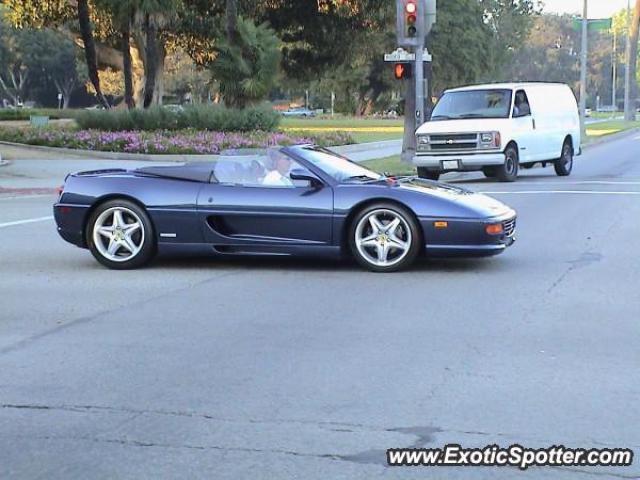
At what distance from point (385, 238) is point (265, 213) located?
4.07 feet

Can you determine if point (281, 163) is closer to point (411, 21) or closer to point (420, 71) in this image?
point (411, 21)

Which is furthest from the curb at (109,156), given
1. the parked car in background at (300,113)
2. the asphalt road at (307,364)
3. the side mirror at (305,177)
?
the parked car in background at (300,113)

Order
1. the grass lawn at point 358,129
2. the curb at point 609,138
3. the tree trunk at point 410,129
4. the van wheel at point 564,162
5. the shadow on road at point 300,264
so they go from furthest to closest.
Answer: the grass lawn at point 358,129 < the curb at point 609,138 < the tree trunk at point 410,129 < the van wheel at point 564,162 < the shadow on road at point 300,264

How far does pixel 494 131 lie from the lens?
2031cm

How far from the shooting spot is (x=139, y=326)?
742cm

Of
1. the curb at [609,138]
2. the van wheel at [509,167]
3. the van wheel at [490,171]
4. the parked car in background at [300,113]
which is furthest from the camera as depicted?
the parked car in background at [300,113]

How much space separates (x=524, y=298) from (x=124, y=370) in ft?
12.3

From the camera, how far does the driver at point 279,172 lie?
9758 mm

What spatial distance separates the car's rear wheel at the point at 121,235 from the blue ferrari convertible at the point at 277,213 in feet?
0.03

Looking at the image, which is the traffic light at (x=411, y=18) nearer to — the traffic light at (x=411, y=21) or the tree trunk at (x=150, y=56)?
the traffic light at (x=411, y=21)

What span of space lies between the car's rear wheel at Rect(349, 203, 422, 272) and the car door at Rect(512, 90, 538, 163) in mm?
12210

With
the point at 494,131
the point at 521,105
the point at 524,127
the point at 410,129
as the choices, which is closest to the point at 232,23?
the point at 410,129

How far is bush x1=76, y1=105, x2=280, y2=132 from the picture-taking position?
32719 mm

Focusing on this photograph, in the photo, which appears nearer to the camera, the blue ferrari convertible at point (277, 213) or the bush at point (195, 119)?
the blue ferrari convertible at point (277, 213)
